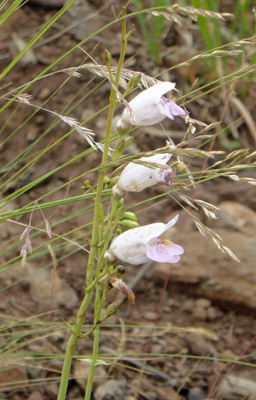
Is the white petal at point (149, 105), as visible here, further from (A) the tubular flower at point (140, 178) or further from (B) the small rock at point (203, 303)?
(B) the small rock at point (203, 303)

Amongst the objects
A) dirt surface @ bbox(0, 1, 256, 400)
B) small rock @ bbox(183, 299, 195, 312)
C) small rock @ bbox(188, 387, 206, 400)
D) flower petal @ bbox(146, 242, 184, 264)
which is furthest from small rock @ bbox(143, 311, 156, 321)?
flower petal @ bbox(146, 242, 184, 264)

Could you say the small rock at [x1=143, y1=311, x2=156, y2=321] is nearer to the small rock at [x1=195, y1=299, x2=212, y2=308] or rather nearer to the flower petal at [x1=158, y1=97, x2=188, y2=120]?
the small rock at [x1=195, y1=299, x2=212, y2=308]

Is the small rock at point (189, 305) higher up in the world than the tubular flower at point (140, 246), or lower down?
lower down

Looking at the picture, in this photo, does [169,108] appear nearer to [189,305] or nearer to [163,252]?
[163,252]

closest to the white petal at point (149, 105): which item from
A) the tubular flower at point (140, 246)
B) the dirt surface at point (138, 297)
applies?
the tubular flower at point (140, 246)

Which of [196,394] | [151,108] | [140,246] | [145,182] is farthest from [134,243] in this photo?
[196,394]

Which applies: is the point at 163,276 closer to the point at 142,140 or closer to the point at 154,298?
the point at 154,298
